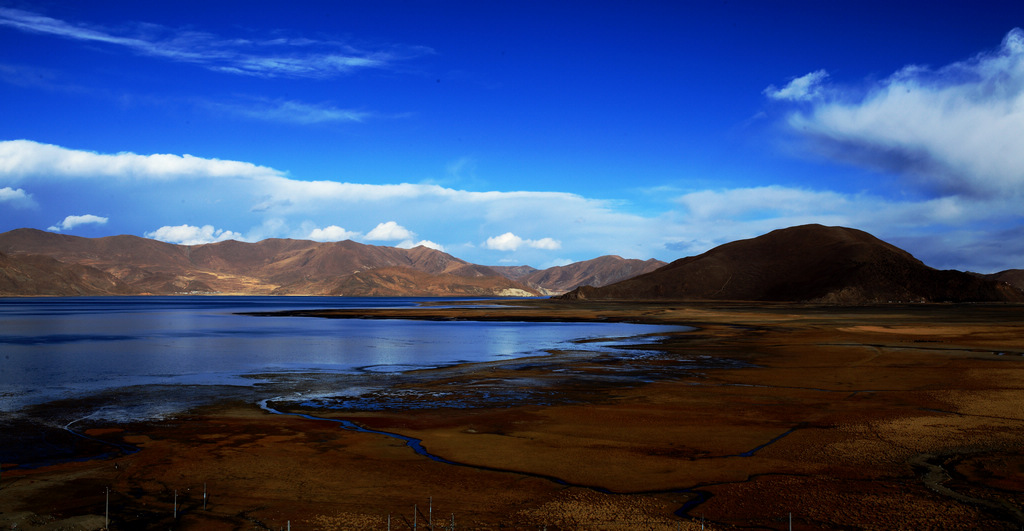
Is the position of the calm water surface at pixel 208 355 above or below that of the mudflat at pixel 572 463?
below

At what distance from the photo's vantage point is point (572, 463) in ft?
42.4

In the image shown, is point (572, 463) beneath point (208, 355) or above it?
above

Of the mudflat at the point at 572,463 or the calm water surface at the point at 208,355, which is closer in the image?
the mudflat at the point at 572,463

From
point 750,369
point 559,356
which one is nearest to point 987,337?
point 750,369

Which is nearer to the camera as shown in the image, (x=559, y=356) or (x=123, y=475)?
(x=123, y=475)

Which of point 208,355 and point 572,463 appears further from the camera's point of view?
point 208,355

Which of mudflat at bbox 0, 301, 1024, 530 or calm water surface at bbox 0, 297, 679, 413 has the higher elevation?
mudflat at bbox 0, 301, 1024, 530

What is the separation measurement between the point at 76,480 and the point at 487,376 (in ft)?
57.3

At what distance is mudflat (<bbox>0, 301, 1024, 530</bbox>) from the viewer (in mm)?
9773

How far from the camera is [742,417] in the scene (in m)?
17.4

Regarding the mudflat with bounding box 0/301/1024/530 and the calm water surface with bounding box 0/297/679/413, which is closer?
the mudflat with bounding box 0/301/1024/530

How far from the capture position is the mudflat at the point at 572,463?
977cm

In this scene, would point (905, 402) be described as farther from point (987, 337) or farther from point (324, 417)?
point (987, 337)

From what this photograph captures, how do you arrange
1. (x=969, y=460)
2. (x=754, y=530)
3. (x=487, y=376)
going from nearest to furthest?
(x=754, y=530)
(x=969, y=460)
(x=487, y=376)
